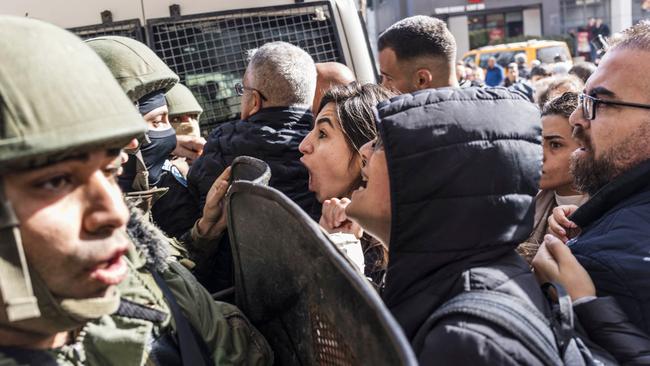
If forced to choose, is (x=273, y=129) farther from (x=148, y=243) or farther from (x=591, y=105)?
(x=148, y=243)

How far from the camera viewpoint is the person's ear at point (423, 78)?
4023 millimetres

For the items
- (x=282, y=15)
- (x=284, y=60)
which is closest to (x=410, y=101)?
(x=284, y=60)

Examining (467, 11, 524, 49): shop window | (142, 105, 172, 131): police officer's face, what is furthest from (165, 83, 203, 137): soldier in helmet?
(467, 11, 524, 49): shop window

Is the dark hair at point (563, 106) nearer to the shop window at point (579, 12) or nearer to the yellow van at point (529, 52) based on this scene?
the yellow van at point (529, 52)

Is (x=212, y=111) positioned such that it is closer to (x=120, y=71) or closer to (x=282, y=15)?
(x=282, y=15)

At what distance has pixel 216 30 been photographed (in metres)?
4.14

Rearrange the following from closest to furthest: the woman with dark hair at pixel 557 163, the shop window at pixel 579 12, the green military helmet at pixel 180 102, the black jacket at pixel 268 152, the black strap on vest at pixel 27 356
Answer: the black strap on vest at pixel 27 356
the black jacket at pixel 268 152
the woman with dark hair at pixel 557 163
the green military helmet at pixel 180 102
the shop window at pixel 579 12

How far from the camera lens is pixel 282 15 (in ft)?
13.7

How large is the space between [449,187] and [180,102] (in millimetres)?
2403

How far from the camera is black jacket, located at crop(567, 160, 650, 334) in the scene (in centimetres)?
167

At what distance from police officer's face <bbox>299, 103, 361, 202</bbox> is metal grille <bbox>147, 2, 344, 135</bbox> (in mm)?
1579

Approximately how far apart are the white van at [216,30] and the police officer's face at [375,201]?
259 cm

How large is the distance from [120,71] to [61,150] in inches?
54.9

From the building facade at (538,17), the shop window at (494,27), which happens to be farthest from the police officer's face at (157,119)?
the shop window at (494,27)
